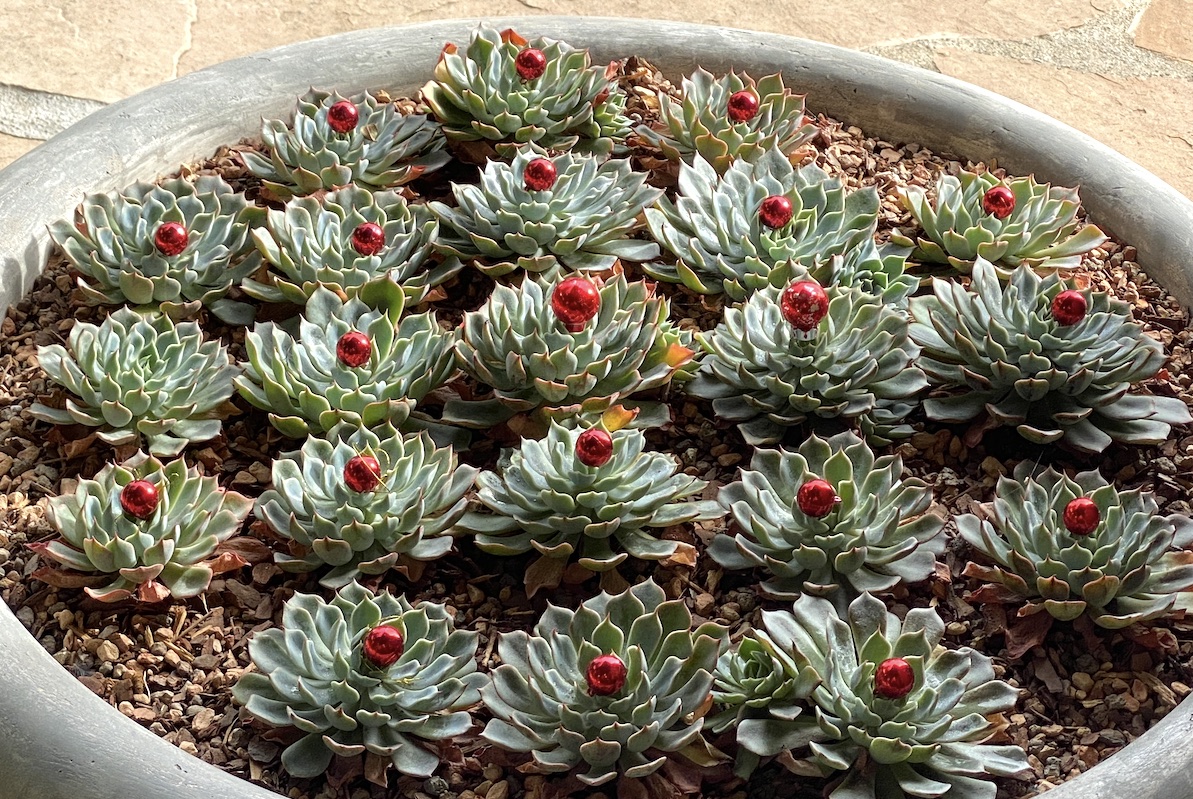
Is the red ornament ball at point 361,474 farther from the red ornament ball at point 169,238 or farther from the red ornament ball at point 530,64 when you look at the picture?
the red ornament ball at point 530,64

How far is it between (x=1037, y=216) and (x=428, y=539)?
38.9 inches

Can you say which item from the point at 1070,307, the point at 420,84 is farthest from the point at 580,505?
the point at 420,84

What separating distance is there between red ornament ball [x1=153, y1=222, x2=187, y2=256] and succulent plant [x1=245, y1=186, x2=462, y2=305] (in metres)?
0.10

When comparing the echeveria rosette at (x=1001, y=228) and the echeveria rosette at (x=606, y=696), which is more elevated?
the echeveria rosette at (x=1001, y=228)

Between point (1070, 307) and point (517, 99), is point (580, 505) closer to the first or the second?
point (1070, 307)

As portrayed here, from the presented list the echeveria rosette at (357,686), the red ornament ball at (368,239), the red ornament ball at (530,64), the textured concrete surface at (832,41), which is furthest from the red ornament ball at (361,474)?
the textured concrete surface at (832,41)

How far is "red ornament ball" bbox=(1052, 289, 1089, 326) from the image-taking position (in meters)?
1.69

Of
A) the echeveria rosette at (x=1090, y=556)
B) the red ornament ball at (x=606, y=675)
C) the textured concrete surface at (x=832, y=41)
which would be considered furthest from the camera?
the textured concrete surface at (x=832, y=41)

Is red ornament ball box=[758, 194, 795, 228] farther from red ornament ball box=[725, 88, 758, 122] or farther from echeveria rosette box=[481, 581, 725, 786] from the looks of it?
echeveria rosette box=[481, 581, 725, 786]

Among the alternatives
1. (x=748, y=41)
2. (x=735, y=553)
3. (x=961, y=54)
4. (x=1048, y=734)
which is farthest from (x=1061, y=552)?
(x=961, y=54)

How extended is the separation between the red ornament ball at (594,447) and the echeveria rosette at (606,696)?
155mm

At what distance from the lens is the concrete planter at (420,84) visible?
4.58 feet

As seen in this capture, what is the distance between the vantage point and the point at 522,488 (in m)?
1.57

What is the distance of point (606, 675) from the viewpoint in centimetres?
130
